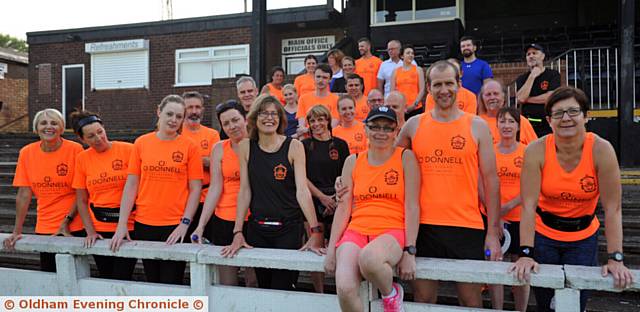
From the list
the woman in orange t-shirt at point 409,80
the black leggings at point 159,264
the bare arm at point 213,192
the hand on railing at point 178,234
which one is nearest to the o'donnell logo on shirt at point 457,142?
the bare arm at point 213,192

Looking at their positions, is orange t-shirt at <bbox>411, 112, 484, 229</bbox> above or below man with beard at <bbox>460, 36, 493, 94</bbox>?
below

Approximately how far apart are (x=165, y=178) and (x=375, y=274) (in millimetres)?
1946

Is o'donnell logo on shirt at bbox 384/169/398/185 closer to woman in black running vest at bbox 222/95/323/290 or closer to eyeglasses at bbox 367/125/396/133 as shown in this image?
eyeglasses at bbox 367/125/396/133

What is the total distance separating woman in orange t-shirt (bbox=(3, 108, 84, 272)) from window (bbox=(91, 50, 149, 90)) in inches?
492

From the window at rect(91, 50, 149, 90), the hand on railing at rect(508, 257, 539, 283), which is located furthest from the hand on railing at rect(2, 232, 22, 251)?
the window at rect(91, 50, 149, 90)

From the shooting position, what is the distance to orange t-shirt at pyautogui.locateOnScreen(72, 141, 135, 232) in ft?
13.1

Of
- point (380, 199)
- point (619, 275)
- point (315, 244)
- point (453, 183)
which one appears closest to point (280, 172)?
point (315, 244)

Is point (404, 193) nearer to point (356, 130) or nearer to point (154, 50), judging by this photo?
point (356, 130)

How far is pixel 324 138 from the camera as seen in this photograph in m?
4.09

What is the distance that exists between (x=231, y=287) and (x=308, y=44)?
12860 mm

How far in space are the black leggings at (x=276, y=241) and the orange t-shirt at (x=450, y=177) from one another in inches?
39.8

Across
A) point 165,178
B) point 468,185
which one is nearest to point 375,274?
point 468,185

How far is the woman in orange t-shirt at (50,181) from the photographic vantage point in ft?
13.8

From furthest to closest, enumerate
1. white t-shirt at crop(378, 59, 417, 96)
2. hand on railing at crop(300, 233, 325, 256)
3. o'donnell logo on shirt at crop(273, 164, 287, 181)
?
1. white t-shirt at crop(378, 59, 417, 96)
2. o'donnell logo on shirt at crop(273, 164, 287, 181)
3. hand on railing at crop(300, 233, 325, 256)
